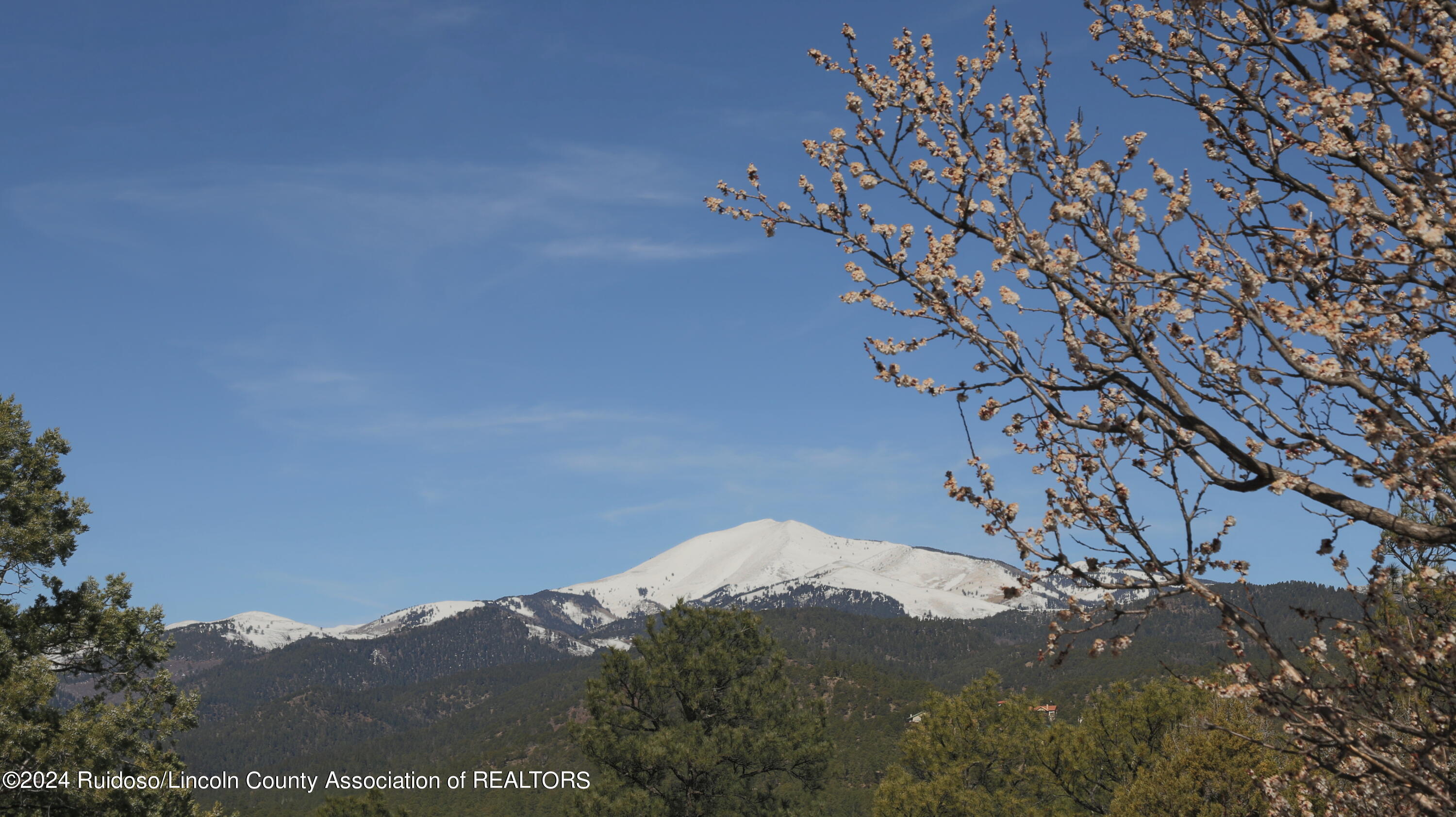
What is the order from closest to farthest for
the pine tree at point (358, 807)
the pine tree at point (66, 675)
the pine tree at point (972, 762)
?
the pine tree at point (66, 675) → the pine tree at point (972, 762) → the pine tree at point (358, 807)

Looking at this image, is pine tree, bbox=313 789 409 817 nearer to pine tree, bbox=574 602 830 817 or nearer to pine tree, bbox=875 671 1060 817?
pine tree, bbox=574 602 830 817

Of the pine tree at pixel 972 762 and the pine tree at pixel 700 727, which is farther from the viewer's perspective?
the pine tree at pixel 972 762

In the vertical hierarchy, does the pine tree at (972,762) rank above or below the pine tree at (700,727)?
below

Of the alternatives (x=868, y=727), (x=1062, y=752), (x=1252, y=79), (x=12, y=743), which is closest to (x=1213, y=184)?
(x=1252, y=79)

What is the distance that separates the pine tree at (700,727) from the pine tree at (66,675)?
10045 mm

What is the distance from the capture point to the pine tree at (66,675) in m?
15.4

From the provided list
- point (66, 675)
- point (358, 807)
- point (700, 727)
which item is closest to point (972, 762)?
point (700, 727)

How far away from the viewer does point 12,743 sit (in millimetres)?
14891

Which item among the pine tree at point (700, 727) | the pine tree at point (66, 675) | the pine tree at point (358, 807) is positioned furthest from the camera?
the pine tree at point (358, 807)

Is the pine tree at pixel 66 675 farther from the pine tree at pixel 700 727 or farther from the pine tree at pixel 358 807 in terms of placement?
the pine tree at pixel 358 807

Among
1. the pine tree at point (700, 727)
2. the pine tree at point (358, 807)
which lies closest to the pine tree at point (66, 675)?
the pine tree at point (700, 727)

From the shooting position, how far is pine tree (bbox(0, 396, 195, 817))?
1535 centimetres

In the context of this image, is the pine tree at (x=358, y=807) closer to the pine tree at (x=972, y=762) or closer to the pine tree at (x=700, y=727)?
the pine tree at (x=700, y=727)

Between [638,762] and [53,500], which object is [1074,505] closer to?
[53,500]
